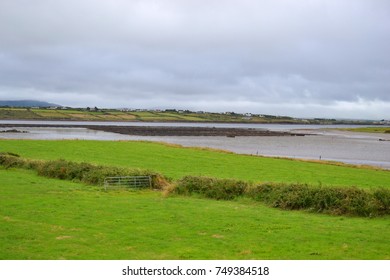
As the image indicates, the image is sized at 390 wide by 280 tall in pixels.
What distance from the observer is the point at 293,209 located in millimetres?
25453

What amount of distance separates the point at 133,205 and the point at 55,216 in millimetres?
5087

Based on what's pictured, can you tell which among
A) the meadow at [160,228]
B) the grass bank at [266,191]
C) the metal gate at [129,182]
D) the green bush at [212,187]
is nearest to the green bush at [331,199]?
the grass bank at [266,191]

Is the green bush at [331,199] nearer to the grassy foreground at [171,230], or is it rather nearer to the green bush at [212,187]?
the grassy foreground at [171,230]

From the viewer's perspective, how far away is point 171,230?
18578mm

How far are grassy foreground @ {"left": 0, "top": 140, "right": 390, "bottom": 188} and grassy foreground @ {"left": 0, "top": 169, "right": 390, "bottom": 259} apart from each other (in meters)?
12.5

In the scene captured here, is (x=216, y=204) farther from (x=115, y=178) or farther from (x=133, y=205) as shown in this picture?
(x=115, y=178)

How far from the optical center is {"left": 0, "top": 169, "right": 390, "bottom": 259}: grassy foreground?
15008 millimetres

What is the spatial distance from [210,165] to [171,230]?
104ft

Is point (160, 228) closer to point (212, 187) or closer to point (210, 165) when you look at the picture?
point (212, 187)

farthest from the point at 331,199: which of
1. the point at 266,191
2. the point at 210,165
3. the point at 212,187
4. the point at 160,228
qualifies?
the point at 210,165

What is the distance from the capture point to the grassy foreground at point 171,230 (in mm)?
→ 15008

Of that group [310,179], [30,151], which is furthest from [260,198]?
[30,151]

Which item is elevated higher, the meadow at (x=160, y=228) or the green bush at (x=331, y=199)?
the green bush at (x=331, y=199)

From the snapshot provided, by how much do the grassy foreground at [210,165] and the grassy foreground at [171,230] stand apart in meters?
12.5
